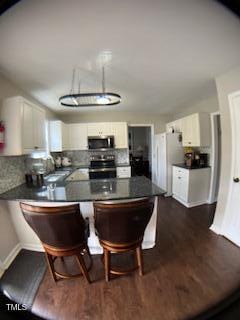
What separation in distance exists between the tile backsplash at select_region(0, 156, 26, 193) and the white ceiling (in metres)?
0.75

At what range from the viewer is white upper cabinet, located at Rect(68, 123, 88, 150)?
337 centimetres

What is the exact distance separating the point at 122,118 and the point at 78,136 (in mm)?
1051

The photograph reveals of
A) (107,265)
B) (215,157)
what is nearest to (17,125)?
(107,265)

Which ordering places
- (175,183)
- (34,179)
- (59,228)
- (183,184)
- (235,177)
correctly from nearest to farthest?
(235,177) → (59,228) → (34,179) → (183,184) → (175,183)

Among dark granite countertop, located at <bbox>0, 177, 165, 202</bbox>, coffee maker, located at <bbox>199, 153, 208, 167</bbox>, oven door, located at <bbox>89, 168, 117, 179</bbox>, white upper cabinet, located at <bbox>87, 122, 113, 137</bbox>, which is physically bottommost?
oven door, located at <bbox>89, 168, 117, 179</bbox>

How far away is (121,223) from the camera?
A: 3.41 feet

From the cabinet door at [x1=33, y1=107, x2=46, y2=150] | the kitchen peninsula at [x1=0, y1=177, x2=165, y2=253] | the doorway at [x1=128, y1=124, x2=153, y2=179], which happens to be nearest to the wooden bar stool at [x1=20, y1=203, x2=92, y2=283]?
the kitchen peninsula at [x1=0, y1=177, x2=165, y2=253]

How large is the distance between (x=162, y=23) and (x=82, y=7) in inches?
17.9

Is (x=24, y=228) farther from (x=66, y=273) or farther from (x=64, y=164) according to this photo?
(x=64, y=164)

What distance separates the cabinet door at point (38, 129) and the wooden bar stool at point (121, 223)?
1271 millimetres

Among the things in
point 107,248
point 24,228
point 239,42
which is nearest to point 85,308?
point 107,248

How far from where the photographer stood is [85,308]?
88 cm

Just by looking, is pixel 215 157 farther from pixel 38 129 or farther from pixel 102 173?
pixel 38 129

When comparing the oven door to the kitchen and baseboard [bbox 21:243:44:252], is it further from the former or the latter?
baseboard [bbox 21:243:44:252]
